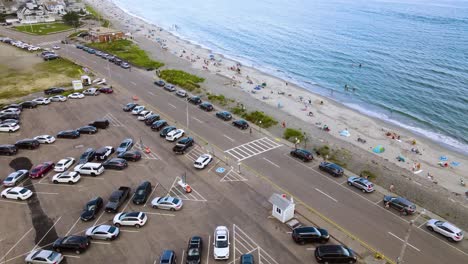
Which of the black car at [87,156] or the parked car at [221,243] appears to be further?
the black car at [87,156]

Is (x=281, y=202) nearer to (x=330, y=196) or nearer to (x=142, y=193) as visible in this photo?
(x=330, y=196)

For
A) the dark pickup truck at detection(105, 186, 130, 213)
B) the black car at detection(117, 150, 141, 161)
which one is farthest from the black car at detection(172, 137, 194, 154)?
the dark pickup truck at detection(105, 186, 130, 213)

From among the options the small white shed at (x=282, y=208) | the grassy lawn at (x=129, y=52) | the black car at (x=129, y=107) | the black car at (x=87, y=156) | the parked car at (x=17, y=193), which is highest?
the grassy lawn at (x=129, y=52)

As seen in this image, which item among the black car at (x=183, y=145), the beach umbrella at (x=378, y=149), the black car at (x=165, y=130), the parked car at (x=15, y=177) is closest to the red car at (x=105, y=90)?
the black car at (x=165, y=130)

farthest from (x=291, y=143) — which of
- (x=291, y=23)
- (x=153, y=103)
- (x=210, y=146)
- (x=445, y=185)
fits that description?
(x=291, y=23)

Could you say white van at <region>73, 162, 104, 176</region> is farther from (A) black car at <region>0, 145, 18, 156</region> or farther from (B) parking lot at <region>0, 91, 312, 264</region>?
(A) black car at <region>0, 145, 18, 156</region>

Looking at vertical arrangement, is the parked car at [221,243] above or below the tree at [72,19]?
below

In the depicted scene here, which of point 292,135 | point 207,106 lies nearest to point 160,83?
point 207,106

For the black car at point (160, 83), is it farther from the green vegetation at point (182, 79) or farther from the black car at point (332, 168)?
the black car at point (332, 168)

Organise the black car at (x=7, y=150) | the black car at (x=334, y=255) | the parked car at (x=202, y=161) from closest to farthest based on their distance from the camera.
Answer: the black car at (x=334, y=255)
the parked car at (x=202, y=161)
the black car at (x=7, y=150)
